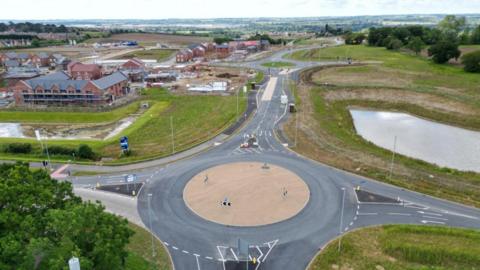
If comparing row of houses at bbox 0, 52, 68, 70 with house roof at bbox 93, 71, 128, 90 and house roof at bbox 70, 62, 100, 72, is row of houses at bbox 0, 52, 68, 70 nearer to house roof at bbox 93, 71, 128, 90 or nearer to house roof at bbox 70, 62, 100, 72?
house roof at bbox 70, 62, 100, 72

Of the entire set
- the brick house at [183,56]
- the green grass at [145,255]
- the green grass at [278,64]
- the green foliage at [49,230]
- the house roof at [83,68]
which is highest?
the brick house at [183,56]

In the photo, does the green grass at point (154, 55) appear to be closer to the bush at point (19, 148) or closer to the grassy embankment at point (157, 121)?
the grassy embankment at point (157, 121)

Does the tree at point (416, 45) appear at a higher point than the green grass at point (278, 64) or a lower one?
higher

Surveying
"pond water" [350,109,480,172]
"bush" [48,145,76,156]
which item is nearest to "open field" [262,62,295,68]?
"pond water" [350,109,480,172]

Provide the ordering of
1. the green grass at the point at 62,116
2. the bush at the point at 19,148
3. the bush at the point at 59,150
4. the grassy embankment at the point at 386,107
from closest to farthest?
the grassy embankment at the point at 386,107 < the bush at the point at 59,150 < the bush at the point at 19,148 < the green grass at the point at 62,116

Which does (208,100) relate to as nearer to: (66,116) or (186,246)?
(66,116)

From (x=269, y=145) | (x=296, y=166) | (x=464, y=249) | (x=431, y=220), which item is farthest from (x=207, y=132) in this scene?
(x=464, y=249)

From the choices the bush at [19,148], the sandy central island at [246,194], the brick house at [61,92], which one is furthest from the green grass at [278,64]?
the bush at [19,148]
